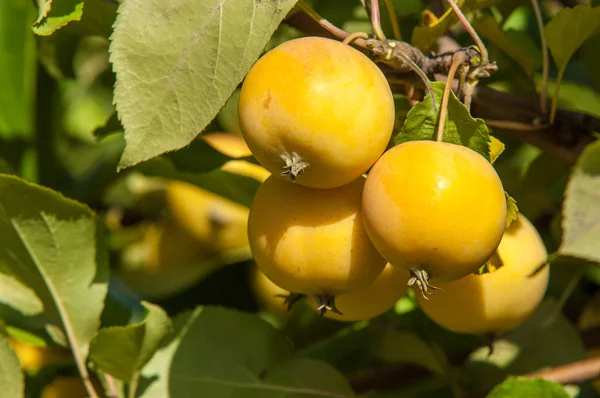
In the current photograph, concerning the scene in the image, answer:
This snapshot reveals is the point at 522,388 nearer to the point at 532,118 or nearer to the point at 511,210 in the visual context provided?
the point at 511,210

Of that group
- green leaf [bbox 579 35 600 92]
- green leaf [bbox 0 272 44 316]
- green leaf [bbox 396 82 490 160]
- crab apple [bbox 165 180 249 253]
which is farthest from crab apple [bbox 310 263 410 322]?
crab apple [bbox 165 180 249 253]

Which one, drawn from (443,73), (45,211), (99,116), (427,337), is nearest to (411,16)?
(443,73)

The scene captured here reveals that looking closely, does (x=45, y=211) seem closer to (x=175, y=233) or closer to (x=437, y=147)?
(x=437, y=147)

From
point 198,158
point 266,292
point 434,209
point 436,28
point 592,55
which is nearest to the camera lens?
point 434,209

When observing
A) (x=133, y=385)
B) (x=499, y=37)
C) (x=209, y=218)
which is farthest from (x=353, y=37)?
(x=209, y=218)

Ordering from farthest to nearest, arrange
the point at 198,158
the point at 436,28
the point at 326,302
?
the point at 198,158
the point at 436,28
the point at 326,302

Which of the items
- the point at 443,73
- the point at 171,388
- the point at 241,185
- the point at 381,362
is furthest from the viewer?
the point at 381,362

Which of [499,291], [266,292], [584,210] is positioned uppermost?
[584,210]

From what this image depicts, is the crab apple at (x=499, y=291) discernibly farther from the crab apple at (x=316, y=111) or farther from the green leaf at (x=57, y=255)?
the green leaf at (x=57, y=255)
